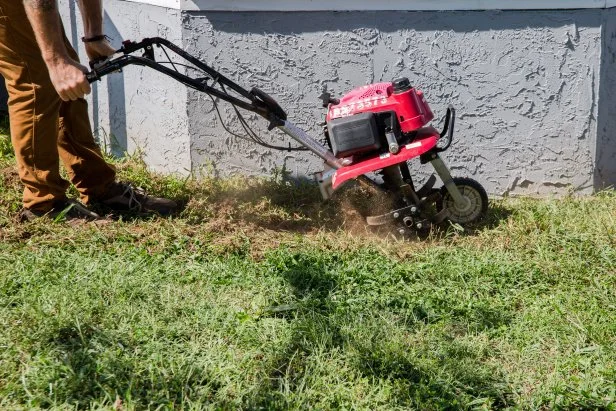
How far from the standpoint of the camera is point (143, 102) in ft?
18.8

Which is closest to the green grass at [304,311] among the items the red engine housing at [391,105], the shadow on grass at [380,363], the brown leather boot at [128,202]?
the shadow on grass at [380,363]

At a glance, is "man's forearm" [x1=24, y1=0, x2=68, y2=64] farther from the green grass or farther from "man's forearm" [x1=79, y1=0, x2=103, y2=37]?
the green grass

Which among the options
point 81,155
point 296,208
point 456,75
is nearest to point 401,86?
point 456,75

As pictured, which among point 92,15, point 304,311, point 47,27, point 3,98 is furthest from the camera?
point 3,98

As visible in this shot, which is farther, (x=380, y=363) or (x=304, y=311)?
(x=304, y=311)

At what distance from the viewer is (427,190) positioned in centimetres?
487

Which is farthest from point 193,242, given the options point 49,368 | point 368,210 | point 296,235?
point 49,368

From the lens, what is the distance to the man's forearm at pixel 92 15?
4832 millimetres

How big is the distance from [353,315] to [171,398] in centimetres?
95

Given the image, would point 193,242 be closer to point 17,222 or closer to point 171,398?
point 17,222

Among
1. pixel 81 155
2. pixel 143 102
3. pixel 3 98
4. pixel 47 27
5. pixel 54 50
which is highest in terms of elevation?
pixel 47 27

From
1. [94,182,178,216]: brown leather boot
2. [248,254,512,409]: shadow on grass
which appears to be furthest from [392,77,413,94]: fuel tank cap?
[94,182,178,216]: brown leather boot

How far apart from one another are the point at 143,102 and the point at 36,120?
44.1 inches

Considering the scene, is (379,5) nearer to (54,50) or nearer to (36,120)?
(54,50)
